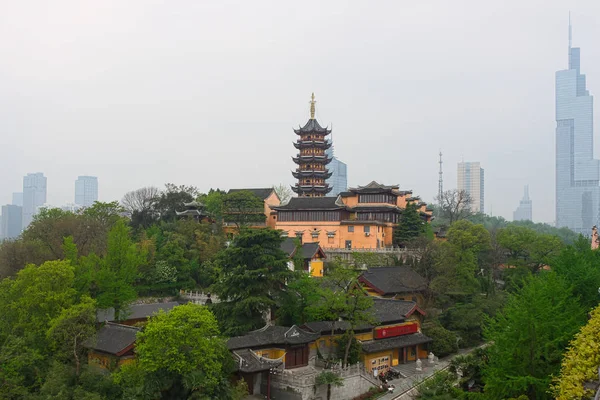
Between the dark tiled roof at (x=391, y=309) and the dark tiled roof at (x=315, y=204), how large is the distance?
1389cm

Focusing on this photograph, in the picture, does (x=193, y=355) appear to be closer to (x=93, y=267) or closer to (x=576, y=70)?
(x=93, y=267)

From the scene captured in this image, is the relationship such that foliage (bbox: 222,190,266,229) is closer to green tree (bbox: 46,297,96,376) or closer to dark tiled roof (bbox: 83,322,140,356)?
dark tiled roof (bbox: 83,322,140,356)

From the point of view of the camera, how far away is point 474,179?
13075cm

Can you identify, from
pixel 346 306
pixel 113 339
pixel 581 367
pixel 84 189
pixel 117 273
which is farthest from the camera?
pixel 84 189

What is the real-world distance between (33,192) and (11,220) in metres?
11.4

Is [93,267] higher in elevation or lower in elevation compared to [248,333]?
higher

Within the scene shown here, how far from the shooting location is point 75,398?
1633 cm

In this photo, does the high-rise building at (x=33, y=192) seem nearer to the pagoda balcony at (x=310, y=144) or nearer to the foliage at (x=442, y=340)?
the pagoda balcony at (x=310, y=144)

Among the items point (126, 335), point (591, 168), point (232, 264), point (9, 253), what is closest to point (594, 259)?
point (232, 264)

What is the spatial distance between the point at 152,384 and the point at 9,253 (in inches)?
533

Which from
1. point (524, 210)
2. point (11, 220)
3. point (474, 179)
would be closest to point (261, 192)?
point (11, 220)

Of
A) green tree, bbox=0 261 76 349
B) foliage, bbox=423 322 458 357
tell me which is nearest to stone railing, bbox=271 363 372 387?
foliage, bbox=423 322 458 357

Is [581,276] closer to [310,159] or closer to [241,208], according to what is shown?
[241,208]

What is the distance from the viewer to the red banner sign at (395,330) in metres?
23.4
